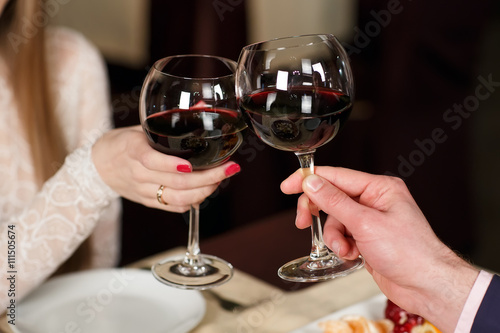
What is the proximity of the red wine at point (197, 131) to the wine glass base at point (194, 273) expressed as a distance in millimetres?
195

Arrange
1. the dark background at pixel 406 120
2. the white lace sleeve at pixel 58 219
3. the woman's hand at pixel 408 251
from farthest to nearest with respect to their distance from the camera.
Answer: the dark background at pixel 406 120
the white lace sleeve at pixel 58 219
the woman's hand at pixel 408 251

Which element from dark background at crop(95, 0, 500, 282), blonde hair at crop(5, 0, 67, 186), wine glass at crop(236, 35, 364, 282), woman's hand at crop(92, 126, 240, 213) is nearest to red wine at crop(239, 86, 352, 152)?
wine glass at crop(236, 35, 364, 282)

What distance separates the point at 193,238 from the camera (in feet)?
3.36

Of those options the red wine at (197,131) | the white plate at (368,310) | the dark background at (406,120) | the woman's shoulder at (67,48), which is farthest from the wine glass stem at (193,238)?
the dark background at (406,120)

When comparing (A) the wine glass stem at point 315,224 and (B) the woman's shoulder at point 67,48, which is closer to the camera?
(A) the wine glass stem at point 315,224

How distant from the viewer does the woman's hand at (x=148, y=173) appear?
96cm

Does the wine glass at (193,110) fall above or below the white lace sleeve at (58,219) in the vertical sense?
above

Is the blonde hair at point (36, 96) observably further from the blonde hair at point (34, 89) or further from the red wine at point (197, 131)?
the red wine at point (197, 131)

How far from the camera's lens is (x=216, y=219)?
3004mm

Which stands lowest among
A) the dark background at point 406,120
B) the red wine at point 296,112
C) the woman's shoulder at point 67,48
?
the dark background at point 406,120

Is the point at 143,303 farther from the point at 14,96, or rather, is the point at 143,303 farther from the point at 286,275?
the point at 14,96

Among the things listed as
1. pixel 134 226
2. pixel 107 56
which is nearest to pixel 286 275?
pixel 134 226

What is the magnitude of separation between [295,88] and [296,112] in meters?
0.03

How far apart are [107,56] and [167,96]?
3.11 metres
